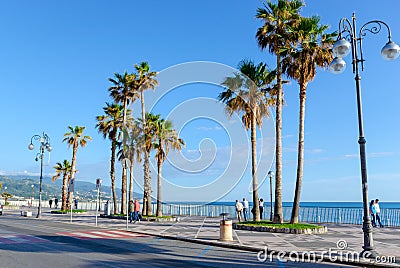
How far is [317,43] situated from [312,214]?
15.0 metres

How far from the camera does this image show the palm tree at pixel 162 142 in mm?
32031

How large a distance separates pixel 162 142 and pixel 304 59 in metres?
15.3

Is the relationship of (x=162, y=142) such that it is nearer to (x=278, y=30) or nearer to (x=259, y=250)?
(x=278, y=30)

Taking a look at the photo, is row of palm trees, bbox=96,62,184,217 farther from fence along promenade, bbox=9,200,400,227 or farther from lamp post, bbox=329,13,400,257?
lamp post, bbox=329,13,400,257

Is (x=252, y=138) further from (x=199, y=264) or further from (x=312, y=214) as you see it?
(x=199, y=264)

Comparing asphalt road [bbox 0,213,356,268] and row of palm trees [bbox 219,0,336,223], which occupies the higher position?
row of palm trees [bbox 219,0,336,223]

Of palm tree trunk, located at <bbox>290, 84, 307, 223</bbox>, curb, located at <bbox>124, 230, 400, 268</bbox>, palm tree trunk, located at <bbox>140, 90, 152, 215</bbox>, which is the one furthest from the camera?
palm tree trunk, located at <bbox>140, 90, 152, 215</bbox>

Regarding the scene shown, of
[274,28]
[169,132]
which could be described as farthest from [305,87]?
[169,132]

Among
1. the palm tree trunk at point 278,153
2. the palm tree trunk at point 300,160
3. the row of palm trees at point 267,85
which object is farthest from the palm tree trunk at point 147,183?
the palm tree trunk at point 300,160

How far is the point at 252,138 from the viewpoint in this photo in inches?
982

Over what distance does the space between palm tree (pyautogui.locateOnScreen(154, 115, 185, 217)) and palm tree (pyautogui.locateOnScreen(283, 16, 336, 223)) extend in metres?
13.4

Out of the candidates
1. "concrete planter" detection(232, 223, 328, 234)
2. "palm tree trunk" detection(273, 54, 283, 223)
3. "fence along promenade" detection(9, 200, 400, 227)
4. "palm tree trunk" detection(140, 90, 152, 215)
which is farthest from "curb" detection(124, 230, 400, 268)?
"fence along promenade" detection(9, 200, 400, 227)

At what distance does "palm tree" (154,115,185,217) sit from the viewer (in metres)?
32.0

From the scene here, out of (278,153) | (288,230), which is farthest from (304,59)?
(288,230)
